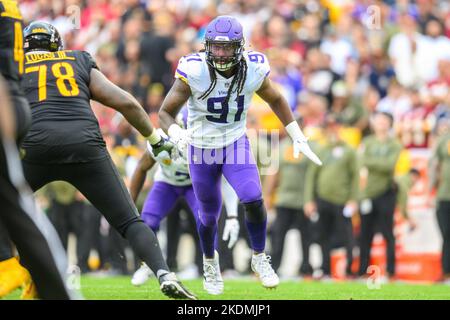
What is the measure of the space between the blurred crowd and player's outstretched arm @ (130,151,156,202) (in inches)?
157

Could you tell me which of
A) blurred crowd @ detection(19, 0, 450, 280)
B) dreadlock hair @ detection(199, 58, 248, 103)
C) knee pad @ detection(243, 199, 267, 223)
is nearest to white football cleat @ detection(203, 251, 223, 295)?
knee pad @ detection(243, 199, 267, 223)

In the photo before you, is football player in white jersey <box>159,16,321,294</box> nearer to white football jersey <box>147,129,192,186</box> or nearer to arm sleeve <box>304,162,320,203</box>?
white football jersey <box>147,129,192,186</box>

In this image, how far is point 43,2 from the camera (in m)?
19.2

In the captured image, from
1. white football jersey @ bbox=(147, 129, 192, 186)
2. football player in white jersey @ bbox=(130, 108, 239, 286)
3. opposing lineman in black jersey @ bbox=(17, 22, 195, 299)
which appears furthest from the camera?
white football jersey @ bbox=(147, 129, 192, 186)

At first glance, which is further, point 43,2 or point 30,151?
point 43,2

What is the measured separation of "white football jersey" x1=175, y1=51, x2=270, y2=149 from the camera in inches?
311

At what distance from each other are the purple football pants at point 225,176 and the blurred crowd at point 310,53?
493 cm

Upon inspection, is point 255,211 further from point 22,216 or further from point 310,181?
point 310,181

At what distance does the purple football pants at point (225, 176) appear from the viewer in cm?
794

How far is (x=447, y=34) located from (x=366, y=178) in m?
4.12

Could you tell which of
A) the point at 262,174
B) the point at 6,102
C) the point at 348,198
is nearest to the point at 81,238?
the point at 262,174

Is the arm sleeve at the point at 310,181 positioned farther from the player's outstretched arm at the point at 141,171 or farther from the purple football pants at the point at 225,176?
the purple football pants at the point at 225,176

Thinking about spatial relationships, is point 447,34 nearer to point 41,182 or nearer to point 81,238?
point 81,238
